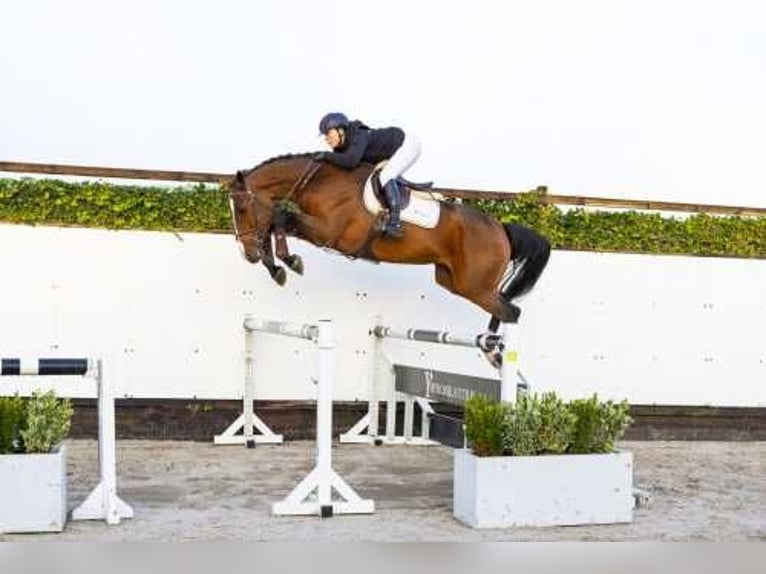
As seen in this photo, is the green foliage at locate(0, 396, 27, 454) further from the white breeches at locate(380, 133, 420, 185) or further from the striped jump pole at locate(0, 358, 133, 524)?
the white breeches at locate(380, 133, 420, 185)

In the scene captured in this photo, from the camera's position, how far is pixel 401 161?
21.7 ft

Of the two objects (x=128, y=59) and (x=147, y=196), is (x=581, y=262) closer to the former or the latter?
(x=147, y=196)

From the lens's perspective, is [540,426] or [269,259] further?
[269,259]

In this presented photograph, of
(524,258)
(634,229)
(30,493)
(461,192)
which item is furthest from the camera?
(634,229)

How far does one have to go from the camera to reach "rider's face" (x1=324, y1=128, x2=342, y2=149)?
21.4 feet

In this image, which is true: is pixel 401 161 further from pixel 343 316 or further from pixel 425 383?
pixel 343 316

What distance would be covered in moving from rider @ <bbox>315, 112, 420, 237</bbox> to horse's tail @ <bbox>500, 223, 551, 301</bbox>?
99cm

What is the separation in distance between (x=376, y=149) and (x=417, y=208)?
0.47 m

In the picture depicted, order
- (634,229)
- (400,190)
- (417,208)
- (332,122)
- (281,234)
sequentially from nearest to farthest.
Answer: (332,122)
(281,234)
(400,190)
(417,208)
(634,229)

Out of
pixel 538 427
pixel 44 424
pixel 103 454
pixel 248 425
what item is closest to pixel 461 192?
pixel 248 425

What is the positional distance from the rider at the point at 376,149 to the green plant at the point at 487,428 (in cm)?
194

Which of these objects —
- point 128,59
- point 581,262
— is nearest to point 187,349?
point 128,59

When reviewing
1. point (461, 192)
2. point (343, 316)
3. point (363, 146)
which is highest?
point (363, 146)

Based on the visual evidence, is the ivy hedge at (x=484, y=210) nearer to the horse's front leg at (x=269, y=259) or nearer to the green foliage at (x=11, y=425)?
the horse's front leg at (x=269, y=259)
